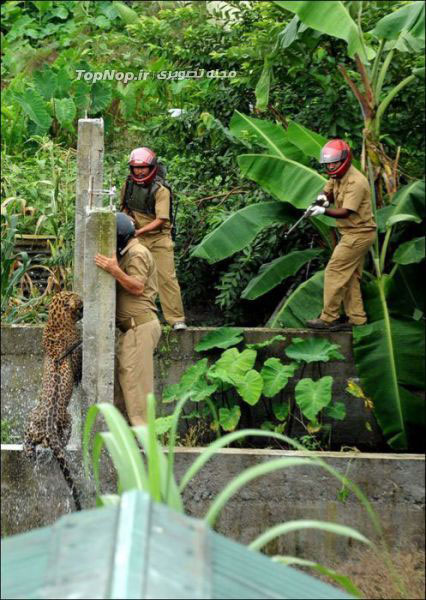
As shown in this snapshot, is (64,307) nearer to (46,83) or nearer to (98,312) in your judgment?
(98,312)

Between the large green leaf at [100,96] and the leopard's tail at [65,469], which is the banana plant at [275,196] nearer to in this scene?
the leopard's tail at [65,469]

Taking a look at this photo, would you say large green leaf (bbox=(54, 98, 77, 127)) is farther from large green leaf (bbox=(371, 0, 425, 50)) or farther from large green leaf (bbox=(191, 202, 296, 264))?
large green leaf (bbox=(371, 0, 425, 50))

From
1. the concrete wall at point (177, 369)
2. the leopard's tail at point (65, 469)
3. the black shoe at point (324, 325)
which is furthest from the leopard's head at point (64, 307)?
the black shoe at point (324, 325)

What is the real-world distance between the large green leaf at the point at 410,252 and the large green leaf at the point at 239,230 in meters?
1.09

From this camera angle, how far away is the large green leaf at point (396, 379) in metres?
9.68

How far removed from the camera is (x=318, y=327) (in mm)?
10312

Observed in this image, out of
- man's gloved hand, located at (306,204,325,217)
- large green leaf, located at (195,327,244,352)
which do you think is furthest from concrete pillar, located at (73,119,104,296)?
man's gloved hand, located at (306,204,325,217)

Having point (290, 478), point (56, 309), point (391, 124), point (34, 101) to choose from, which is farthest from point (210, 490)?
point (34, 101)

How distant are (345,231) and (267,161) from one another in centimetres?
94

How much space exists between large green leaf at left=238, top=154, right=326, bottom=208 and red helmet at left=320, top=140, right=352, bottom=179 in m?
0.44

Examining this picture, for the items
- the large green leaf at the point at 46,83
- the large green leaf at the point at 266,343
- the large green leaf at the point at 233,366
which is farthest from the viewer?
the large green leaf at the point at 46,83

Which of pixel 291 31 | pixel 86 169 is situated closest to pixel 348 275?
pixel 291 31

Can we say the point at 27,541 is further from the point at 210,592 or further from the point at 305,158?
the point at 305,158

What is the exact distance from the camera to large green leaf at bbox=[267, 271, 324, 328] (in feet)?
34.8
